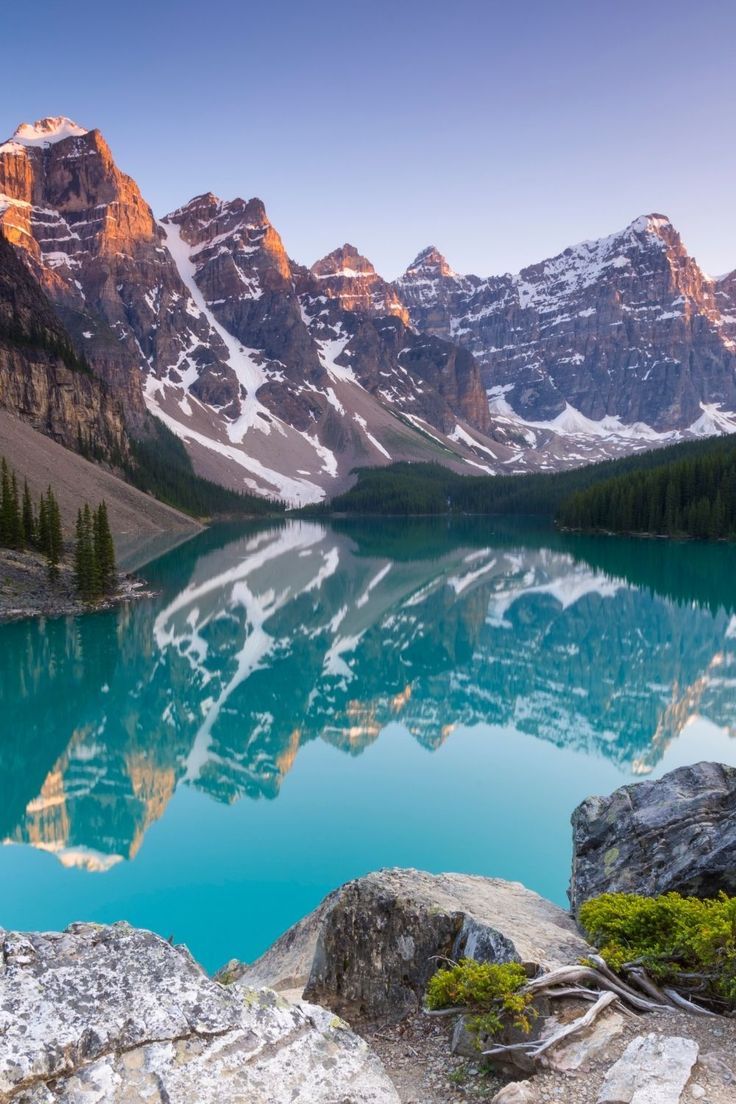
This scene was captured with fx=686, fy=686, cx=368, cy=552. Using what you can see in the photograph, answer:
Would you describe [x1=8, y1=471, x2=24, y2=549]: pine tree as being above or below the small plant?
above

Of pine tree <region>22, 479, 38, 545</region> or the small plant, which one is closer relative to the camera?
the small plant

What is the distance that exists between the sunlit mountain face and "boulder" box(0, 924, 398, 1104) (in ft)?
35.7

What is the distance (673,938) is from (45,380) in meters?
128

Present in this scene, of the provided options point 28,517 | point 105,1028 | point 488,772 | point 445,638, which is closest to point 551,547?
point 445,638

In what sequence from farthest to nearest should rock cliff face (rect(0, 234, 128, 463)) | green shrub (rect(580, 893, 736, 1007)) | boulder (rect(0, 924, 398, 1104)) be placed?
rock cliff face (rect(0, 234, 128, 463))
green shrub (rect(580, 893, 736, 1007))
boulder (rect(0, 924, 398, 1104))

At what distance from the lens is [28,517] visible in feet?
166

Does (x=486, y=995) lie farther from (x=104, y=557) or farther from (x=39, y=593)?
(x=104, y=557)

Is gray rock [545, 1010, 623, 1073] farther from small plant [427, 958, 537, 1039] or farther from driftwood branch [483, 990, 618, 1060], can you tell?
small plant [427, 958, 537, 1039]

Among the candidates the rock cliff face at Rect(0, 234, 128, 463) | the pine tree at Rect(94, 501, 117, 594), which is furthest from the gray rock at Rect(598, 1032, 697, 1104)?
the rock cliff face at Rect(0, 234, 128, 463)

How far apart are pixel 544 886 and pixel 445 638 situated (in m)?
24.7

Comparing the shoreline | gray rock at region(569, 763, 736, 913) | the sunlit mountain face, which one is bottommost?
the sunlit mountain face

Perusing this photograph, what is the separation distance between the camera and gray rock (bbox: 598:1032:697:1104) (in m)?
3.75

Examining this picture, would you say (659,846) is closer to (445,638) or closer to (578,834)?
(578,834)

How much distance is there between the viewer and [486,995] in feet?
15.4
